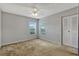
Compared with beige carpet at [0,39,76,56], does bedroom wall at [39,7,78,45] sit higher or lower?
higher

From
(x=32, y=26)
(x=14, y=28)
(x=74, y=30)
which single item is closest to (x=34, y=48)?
(x=32, y=26)

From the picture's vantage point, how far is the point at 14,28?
1.77 m

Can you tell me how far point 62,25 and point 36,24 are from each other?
1.96ft

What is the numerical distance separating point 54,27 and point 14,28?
870 millimetres

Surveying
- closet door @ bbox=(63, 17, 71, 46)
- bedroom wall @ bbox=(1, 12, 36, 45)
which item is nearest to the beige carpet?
bedroom wall @ bbox=(1, 12, 36, 45)

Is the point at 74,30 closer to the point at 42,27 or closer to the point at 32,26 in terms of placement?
the point at 42,27

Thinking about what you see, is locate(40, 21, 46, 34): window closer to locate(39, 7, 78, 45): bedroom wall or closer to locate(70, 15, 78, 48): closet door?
locate(39, 7, 78, 45): bedroom wall

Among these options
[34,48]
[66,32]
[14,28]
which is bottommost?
[34,48]

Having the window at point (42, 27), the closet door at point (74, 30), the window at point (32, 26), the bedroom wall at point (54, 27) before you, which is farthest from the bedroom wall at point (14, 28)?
the closet door at point (74, 30)

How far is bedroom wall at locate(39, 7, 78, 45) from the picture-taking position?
5.99ft

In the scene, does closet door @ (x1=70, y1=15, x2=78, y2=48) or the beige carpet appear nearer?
the beige carpet

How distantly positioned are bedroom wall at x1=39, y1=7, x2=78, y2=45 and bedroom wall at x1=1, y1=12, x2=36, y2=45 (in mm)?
349

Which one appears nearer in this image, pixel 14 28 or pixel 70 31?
pixel 14 28

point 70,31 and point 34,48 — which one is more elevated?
point 70,31
